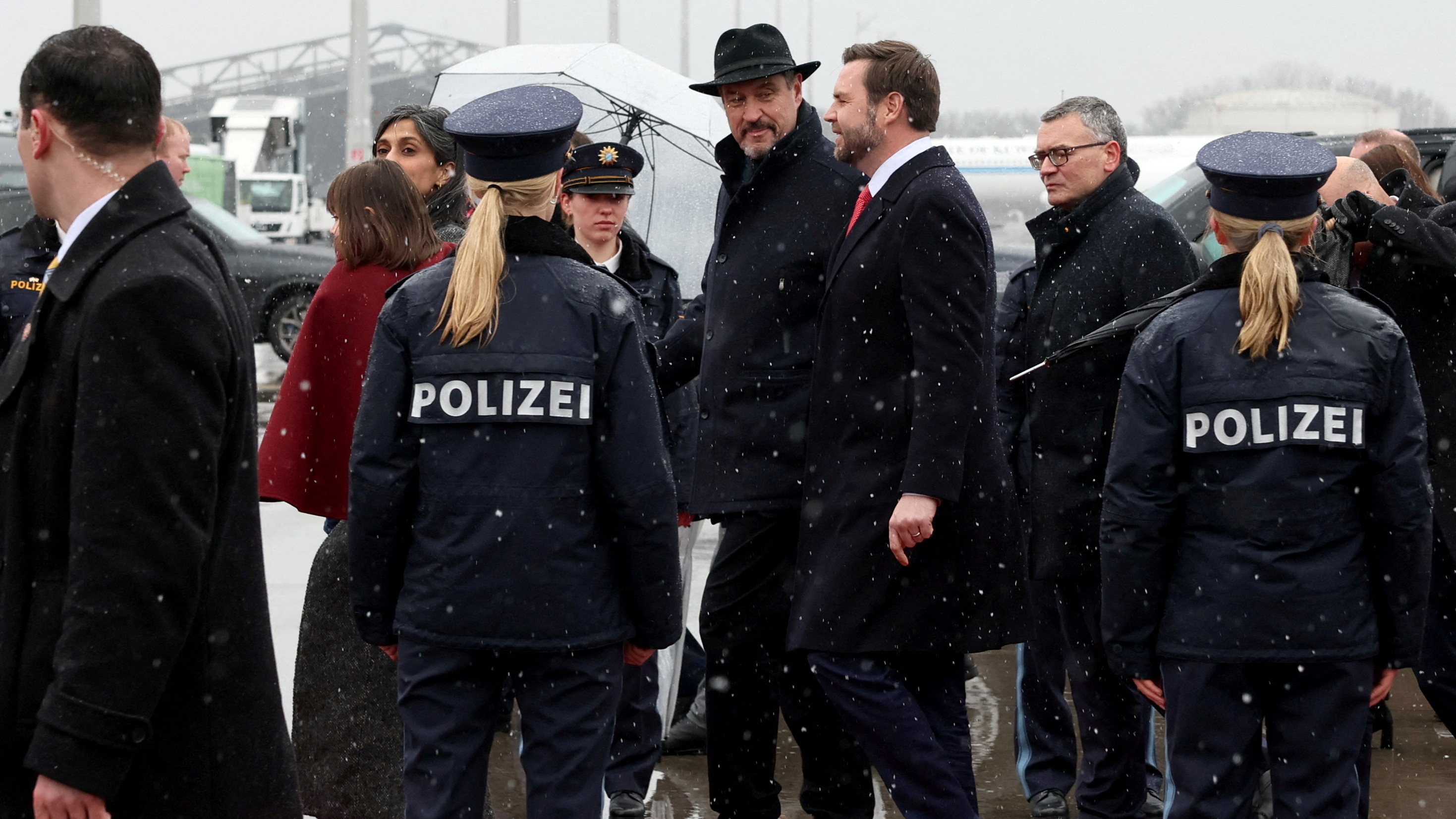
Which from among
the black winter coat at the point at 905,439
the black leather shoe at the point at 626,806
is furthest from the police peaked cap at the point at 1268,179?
the black leather shoe at the point at 626,806

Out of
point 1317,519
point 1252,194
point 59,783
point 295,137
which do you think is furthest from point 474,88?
point 295,137

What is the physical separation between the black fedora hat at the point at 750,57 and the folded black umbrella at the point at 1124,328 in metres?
0.98

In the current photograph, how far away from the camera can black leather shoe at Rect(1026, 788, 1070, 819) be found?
4.42m

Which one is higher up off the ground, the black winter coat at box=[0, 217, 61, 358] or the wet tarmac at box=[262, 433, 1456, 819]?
the black winter coat at box=[0, 217, 61, 358]

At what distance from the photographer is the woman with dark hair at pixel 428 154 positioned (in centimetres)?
460

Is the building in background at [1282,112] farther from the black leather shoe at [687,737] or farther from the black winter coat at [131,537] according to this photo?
the black winter coat at [131,537]

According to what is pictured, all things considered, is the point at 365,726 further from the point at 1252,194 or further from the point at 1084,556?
the point at 1252,194

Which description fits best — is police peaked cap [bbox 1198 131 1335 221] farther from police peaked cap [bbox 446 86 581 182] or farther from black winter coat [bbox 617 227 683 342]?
black winter coat [bbox 617 227 683 342]

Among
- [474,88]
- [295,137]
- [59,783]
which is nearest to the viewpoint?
[59,783]

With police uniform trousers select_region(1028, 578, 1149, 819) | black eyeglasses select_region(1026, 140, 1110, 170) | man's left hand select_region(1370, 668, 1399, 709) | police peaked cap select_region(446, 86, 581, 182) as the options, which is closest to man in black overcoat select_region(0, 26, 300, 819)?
police peaked cap select_region(446, 86, 581, 182)

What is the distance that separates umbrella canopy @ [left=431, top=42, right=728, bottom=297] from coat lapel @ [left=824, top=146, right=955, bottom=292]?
193cm

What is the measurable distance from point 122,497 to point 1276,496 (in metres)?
2.06

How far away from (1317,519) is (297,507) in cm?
240

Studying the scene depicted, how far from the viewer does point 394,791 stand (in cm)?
389
